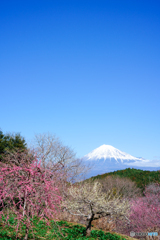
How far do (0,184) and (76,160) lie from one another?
26.3 metres

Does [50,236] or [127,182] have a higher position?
[127,182]

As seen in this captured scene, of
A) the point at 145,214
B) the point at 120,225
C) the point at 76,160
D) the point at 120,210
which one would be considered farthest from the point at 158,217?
the point at 76,160

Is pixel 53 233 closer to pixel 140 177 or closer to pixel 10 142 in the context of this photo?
pixel 10 142

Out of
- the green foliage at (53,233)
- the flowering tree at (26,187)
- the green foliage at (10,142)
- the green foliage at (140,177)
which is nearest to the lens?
the flowering tree at (26,187)

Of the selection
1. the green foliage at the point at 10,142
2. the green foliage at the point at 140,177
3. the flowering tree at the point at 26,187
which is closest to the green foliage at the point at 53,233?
the flowering tree at the point at 26,187

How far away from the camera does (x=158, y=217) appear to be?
1803cm

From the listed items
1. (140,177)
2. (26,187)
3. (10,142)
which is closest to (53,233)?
(26,187)

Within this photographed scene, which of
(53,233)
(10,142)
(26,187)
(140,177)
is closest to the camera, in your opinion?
(26,187)

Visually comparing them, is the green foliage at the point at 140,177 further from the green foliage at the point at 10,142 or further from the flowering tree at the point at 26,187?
the flowering tree at the point at 26,187

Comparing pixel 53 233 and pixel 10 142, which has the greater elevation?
pixel 10 142

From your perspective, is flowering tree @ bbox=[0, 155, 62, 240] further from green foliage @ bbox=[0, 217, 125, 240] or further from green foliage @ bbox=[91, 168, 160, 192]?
green foliage @ bbox=[91, 168, 160, 192]

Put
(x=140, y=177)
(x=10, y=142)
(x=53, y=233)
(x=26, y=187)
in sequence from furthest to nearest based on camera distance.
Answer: (x=140, y=177) → (x=10, y=142) → (x=53, y=233) → (x=26, y=187)

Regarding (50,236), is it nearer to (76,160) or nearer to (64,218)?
(64,218)

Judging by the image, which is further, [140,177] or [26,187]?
[140,177]
